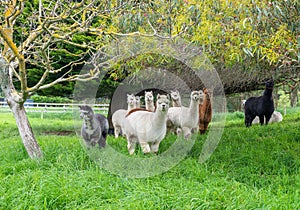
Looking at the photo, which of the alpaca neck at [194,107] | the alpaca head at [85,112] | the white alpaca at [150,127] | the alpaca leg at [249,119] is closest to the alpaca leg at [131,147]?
the white alpaca at [150,127]

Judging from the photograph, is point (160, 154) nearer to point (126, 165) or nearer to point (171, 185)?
point (126, 165)

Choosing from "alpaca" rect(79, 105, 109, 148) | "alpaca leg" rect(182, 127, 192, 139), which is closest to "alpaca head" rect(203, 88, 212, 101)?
"alpaca leg" rect(182, 127, 192, 139)

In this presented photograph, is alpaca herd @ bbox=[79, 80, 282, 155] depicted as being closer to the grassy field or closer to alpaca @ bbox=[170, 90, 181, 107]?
alpaca @ bbox=[170, 90, 181, 107]

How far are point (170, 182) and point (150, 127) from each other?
4.14 ft

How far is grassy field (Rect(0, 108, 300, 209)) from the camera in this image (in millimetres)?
3297

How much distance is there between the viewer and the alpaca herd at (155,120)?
5027 mm

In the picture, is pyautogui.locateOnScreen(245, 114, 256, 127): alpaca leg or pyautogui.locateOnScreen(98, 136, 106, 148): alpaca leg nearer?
pyautogui.locateOnScreen(98, 136, 106, 148): alpaca leg

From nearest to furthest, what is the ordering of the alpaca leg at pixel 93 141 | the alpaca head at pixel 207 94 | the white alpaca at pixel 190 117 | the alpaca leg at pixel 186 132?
the alpaca leg at pixel 93 141, the white alpaca at pixel 190 117, the alpaca leg at pixel 186 132, the alpaca head at pixel 207 94

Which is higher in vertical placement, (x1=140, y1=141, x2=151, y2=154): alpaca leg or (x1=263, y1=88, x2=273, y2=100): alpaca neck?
(x1=263, y1=88, x2=273, y2=100): alpaca neck

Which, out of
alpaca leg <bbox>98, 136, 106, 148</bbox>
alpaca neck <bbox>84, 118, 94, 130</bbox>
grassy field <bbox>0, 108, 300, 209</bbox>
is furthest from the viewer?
alpaca leg <bbox>98, 136, 106, 148</bbox>

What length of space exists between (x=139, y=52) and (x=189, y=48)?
0.96 m

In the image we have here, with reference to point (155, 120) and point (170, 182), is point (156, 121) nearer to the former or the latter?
point (155, 120)

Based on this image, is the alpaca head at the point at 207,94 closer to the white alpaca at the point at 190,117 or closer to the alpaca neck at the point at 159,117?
the white alpaca at the point at 190,117

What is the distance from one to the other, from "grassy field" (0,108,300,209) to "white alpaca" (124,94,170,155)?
0.49m
